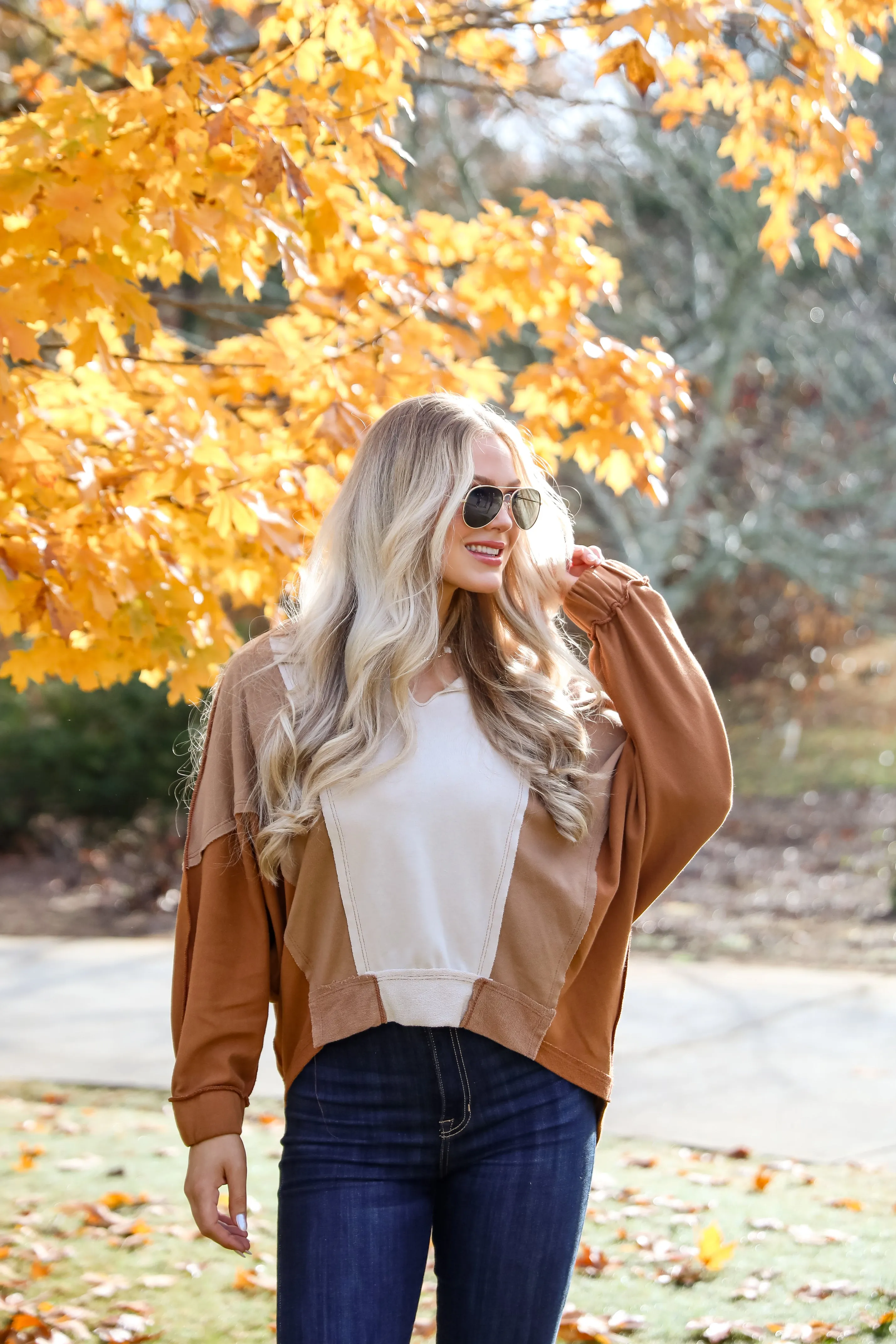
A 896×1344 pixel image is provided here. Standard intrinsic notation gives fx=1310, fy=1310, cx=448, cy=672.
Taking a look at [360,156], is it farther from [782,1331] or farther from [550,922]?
[782,1331]

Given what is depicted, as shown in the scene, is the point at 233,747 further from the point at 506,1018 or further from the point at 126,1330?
the point at 126,1330

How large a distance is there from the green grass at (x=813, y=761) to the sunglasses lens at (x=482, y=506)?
469 inches

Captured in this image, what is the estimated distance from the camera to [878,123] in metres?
10.2

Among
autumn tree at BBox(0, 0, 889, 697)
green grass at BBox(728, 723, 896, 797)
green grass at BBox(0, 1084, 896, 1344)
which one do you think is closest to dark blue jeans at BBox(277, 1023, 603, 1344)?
autumn tree at BBox(0, 0, 889, 697)

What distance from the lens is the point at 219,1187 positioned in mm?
1891

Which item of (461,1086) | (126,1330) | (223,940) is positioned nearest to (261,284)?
(223,940)

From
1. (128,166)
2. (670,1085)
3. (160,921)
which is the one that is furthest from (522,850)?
(160,921)

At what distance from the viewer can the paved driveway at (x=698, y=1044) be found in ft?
15.3

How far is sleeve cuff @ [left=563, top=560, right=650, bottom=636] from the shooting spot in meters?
2.17

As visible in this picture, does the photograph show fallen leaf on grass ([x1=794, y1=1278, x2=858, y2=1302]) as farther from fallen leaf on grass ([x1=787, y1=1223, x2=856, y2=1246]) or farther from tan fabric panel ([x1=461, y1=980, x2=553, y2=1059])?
tan fabric panel ([x1=461, y1=980, x2=553, y2=1059])

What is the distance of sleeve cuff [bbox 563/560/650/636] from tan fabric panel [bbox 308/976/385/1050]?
0.70 meters

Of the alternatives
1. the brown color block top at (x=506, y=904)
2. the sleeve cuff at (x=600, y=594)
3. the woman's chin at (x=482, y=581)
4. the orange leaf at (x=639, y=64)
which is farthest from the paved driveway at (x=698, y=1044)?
the orange leaf at (x=639, y=64)

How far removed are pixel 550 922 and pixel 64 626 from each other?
51.2 inches

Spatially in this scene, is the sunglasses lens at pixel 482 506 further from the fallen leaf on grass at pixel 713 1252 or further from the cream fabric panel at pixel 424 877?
the fallen leaf on grass at pixel 713 1252
